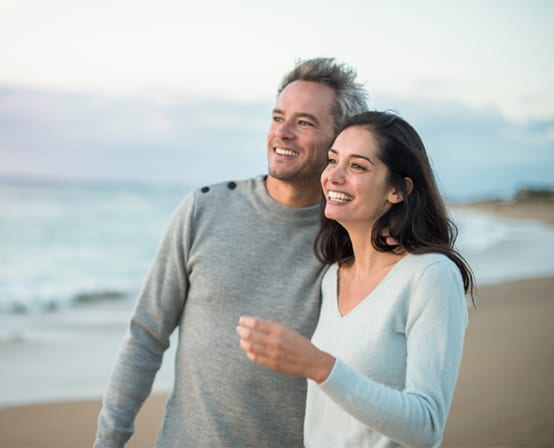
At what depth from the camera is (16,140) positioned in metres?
26.3

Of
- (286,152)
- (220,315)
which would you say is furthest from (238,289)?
(286,152)

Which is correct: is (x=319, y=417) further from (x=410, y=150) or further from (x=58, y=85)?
(x=58, y=85)

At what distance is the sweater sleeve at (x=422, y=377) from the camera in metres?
1.78

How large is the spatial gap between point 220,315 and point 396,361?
2.94 ft

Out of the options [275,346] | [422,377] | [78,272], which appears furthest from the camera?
[78,272]

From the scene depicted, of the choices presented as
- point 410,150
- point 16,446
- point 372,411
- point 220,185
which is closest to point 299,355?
point 372,411

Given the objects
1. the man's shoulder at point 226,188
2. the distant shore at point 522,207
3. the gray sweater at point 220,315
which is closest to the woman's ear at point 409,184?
the gray sweater at point 220,315

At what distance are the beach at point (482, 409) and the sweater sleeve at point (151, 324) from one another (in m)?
2.83

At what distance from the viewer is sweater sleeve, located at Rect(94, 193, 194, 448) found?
273cm

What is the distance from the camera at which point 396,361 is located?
2.04 m

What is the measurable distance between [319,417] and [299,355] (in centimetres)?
70

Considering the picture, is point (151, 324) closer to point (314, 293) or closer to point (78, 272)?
point (314, 293)

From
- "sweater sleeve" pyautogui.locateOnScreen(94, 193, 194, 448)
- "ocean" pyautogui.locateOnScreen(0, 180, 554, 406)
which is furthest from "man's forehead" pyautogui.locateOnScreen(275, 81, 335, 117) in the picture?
"ocean" pyautogui.locateOnScreen(0, 180, 554, 406)

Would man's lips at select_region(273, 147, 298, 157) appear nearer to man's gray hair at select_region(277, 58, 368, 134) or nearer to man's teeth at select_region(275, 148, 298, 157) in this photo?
man's teeth at select_region(275, 148, 298, 157)
